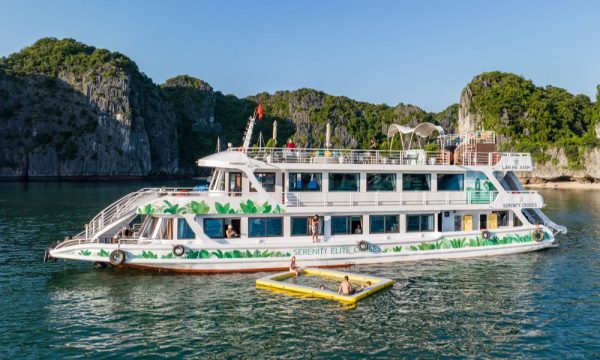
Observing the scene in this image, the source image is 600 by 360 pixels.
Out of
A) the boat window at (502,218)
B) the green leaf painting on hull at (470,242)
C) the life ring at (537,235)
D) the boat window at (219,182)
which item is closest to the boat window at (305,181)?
the boat window at (219,182)

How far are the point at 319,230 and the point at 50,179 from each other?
117515 millimetres

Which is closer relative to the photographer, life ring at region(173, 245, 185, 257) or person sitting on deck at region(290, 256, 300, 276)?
life ring at region(173, 245, 185, 257)

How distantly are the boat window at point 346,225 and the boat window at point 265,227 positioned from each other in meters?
2.59

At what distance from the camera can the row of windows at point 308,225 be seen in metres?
21.3

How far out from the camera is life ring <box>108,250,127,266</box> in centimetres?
2000

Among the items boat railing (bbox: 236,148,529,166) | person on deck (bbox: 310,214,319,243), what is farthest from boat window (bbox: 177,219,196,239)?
person on deck (bbox: 310,214,319,243)

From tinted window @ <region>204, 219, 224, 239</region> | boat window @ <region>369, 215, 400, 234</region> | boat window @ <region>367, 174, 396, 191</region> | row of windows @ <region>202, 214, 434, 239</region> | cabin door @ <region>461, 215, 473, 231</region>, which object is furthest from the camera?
cabin door @ <region>461, 215, 473, 231</region>

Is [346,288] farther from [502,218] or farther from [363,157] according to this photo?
[502,218]

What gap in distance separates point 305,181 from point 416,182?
19.5 ft

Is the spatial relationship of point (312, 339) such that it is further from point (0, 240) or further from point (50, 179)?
point (50, 179)

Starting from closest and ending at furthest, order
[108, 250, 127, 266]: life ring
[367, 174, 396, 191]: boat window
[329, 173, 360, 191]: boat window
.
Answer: [108, 250, 127, 266]: life ring → [329, 173, 360, 191]: boat window → [367, 174, 396, 191]: boat window

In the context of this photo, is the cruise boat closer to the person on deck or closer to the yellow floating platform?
the person on deck

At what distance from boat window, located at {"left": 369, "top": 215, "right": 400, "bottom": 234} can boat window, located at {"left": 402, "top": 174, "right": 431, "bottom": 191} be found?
1757 mm

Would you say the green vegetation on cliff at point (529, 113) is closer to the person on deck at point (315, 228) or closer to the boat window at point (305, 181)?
the boat window at point (305, 181)
